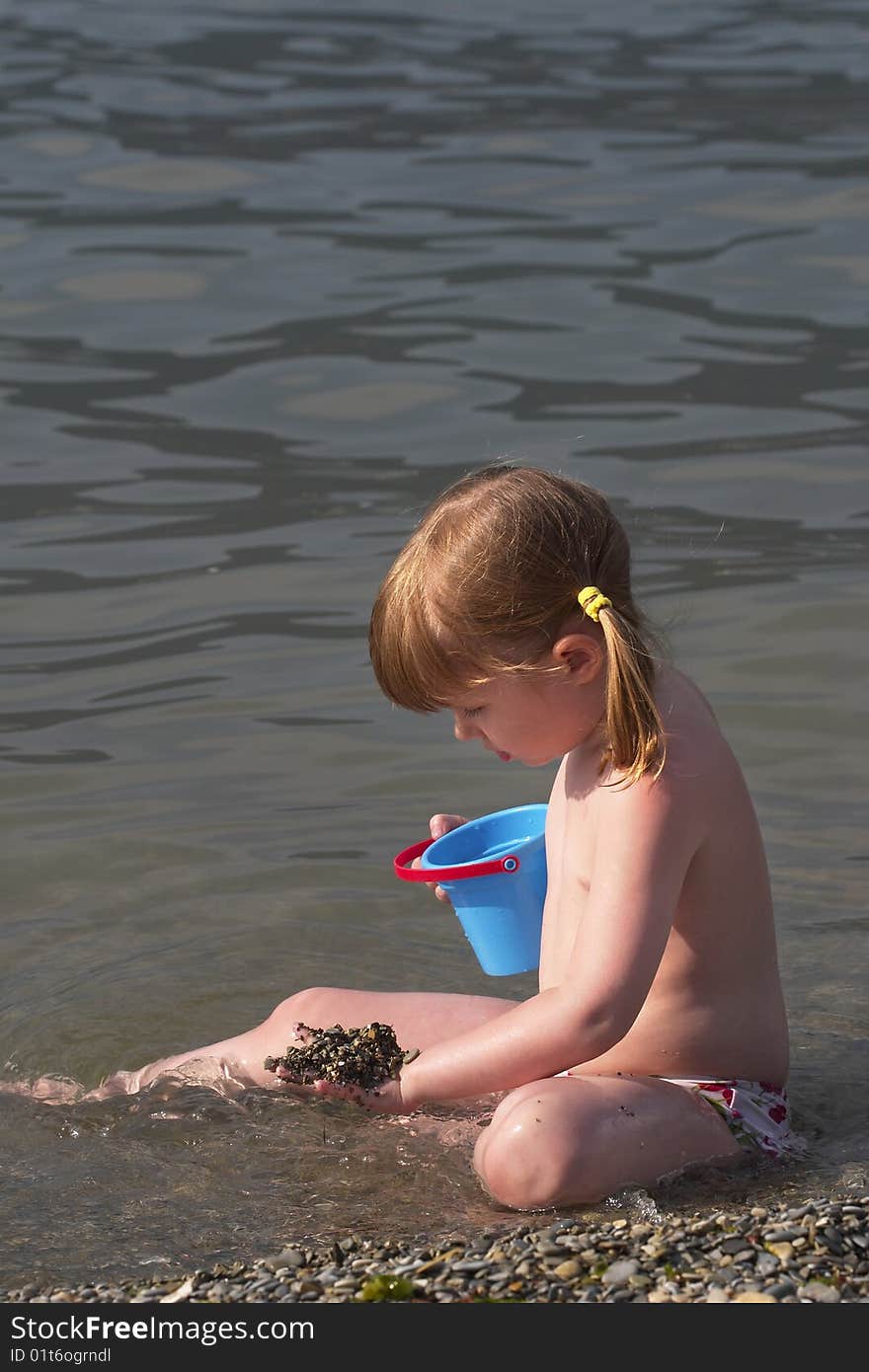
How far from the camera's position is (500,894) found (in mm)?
3932

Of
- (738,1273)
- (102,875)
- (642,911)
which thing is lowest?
(102,875)

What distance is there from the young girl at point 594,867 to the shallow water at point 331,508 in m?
0.16

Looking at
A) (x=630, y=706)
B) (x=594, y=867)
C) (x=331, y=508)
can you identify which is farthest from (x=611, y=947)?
(x=331, y=508)

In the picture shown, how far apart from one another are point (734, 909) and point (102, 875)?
7.13 feet

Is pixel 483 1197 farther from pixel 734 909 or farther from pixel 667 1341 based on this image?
pixel 667 1341

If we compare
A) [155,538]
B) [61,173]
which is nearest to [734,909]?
[155,538]

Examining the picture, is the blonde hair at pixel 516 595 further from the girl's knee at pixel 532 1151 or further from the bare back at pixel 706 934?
the girl's knee at pixel 532 1151

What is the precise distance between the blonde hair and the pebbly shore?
83 centimetres

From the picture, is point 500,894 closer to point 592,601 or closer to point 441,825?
point 441,825

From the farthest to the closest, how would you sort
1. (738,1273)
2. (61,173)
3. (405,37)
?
1. (405,37)
2. (61,173)
3. (738,1273)

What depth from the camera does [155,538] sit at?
7395 millimetres

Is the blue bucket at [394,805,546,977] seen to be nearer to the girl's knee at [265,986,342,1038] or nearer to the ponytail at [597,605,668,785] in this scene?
the girl's knee at [265,986,342,1038]

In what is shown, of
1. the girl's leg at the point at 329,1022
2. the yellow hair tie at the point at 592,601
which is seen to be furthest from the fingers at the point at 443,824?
the yellow hair tie at the point at 592,601

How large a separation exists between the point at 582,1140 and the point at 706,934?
0.48 m
